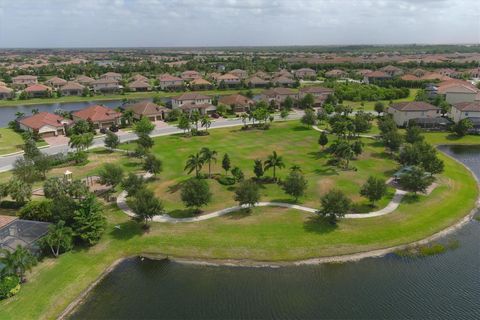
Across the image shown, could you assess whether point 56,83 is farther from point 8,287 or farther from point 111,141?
point 8,287


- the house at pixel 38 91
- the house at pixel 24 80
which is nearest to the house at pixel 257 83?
the house at pixel 38 91

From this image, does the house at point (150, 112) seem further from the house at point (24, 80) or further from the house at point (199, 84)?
the house at point (24, 80)

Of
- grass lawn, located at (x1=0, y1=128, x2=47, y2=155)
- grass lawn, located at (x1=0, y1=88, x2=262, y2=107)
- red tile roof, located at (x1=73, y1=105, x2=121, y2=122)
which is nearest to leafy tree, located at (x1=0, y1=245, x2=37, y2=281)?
grass lawn, located at (x1=0, y1=128, x2=47, y2=155)

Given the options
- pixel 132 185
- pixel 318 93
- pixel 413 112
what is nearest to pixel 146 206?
pixel 132 185

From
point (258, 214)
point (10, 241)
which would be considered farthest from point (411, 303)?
point (10, 241)

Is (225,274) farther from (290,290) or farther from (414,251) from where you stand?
(414,251)

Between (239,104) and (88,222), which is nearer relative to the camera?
(88,222)

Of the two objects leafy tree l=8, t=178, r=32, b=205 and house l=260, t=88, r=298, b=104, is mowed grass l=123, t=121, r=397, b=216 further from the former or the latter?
house l=260, t=88, r=298, b=104

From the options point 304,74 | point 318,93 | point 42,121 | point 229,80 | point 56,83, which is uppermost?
point 304,74
